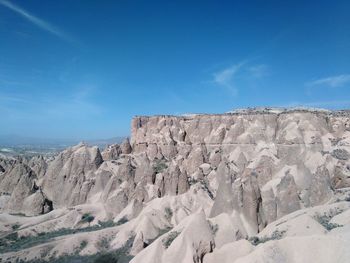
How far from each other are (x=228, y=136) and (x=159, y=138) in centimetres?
1664

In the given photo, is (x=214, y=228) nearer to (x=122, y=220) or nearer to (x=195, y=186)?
(x=122, y=220)

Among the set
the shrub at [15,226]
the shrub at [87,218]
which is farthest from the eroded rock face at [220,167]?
the shrub at [15,226]

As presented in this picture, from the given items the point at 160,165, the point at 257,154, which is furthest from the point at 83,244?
the point at 257,154

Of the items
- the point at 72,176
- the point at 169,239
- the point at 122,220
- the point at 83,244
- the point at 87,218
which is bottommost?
Result: the point at 83,244

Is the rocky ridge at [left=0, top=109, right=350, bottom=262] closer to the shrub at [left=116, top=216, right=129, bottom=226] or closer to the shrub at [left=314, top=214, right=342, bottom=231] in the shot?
the shrub at [left=116, top=216, right=129, bottom=226]

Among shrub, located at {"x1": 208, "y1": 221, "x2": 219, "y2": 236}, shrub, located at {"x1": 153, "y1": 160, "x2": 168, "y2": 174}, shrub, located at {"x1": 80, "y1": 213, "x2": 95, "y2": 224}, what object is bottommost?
shrub, located at {"x1": 80, "y1": 213, "x2": 95, "y2": 224}

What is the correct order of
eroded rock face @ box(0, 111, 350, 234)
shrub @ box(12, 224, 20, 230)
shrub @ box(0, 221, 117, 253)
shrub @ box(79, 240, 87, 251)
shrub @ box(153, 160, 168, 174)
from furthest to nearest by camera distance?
1. shrub @ box(153, 160, 168, 174)
2. shrub @ box(12, 224, 20, 230)
3. shrub @ box(0, 221, 117, 253)
4. eroded rock face @ box(0, 111, 350, 234)
5. shrub @ box(79, 240, 87, 251)

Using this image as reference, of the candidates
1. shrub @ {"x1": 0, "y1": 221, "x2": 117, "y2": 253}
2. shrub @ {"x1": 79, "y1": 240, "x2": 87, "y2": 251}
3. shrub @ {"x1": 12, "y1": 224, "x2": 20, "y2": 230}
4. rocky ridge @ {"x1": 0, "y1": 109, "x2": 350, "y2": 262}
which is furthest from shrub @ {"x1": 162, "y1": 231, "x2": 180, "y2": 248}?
shrub @ {"x1": 12, "y1": 224, "x2": 20, "y2": 230}

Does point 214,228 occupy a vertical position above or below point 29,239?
above

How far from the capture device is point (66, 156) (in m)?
79.7

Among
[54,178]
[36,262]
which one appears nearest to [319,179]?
[36,262]

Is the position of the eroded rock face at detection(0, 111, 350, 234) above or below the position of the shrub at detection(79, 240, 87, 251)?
above

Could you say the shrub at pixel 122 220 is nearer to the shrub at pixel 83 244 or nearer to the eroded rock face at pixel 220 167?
the eroded rock face at pixel 220 167

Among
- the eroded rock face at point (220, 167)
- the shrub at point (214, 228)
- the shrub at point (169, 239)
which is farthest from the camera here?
the eroded rock face at point (220, 167)
